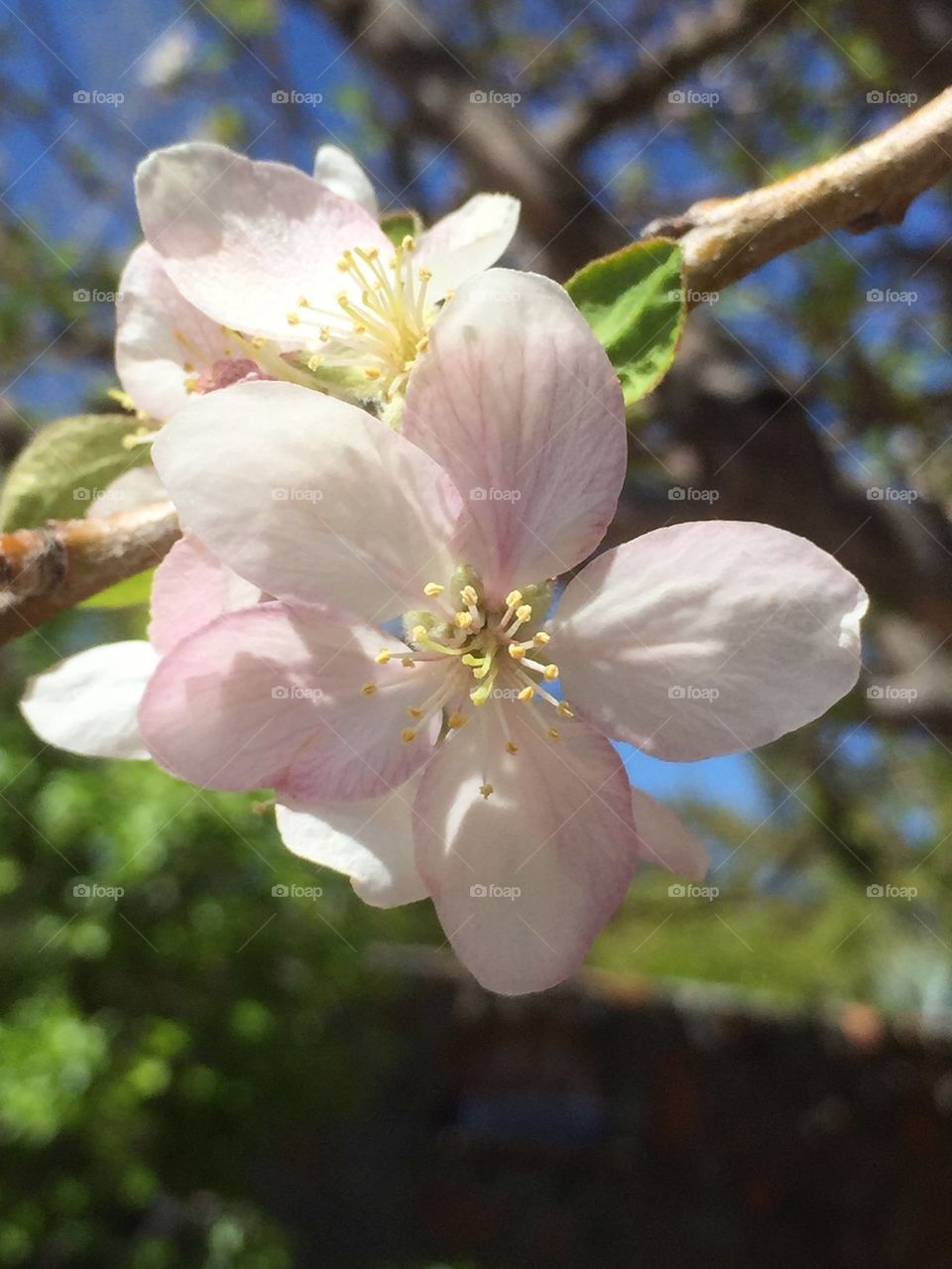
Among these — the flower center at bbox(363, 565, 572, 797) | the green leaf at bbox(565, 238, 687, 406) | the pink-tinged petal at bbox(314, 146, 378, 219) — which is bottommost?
the flower center at bbox(363, 565, 572, 797)

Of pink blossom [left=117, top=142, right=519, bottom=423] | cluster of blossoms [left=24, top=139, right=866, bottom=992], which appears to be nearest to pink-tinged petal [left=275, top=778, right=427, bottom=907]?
cluster of blossoms [left=24, top=139, right=866, bottom=992]

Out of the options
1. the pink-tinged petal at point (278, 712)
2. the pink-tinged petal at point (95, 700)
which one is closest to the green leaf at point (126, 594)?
the pink-tinged petal at point (95, 700)

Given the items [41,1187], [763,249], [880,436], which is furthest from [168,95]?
[763,249]

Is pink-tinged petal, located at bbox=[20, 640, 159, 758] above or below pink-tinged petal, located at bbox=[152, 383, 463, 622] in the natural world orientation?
below

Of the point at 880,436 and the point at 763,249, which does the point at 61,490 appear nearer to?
the point at 763,249

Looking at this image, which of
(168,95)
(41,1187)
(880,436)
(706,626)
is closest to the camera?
(706,626)

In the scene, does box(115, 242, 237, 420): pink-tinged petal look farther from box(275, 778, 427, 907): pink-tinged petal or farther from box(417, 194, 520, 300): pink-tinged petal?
box(275, 778, 427, 907): pink-tinged petal

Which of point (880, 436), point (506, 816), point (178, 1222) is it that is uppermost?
point (506, 816)
